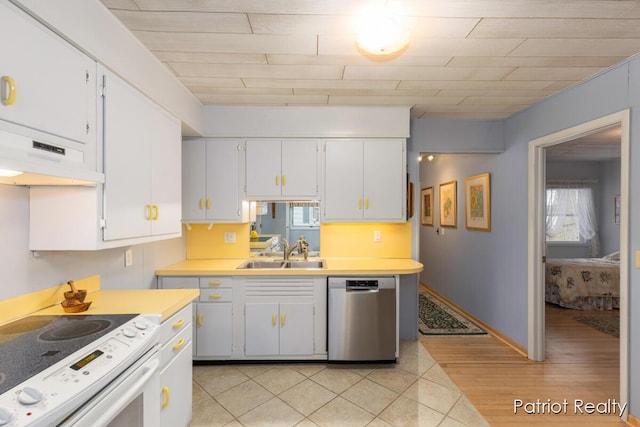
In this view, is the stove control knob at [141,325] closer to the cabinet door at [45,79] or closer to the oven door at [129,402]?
the oven door at [129,402]

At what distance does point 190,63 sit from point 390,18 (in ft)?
4.49

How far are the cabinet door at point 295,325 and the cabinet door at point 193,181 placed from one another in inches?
48.3

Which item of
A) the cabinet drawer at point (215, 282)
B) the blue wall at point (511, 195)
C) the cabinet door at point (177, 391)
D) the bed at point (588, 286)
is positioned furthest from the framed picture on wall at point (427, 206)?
the cabinet door at point (177, 391)

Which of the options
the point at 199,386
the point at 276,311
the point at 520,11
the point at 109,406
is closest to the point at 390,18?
the point at 520,11

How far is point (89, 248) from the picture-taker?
1520mm

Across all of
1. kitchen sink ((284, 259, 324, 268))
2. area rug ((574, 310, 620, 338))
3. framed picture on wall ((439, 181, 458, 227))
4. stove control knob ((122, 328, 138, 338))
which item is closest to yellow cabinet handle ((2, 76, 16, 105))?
stove control knob ((122, 328, 138, 338))

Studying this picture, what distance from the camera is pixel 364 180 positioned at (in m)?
3.02

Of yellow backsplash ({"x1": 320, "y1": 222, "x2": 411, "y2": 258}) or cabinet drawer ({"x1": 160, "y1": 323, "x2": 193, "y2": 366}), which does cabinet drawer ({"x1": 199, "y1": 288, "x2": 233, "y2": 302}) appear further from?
yellow backsplash ({"x1": 320, "y1": 222, "x2": 411, "y2": 258})

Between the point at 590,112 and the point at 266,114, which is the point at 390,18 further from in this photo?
the point at 590,112

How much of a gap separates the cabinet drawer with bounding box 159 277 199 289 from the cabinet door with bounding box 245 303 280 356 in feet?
1.66

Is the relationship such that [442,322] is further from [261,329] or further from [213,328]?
[213,328]

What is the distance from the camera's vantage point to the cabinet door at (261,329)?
8.86 feet

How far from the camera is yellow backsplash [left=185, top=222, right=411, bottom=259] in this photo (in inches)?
129

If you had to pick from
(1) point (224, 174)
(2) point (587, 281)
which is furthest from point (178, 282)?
(2) point (587, 281)
